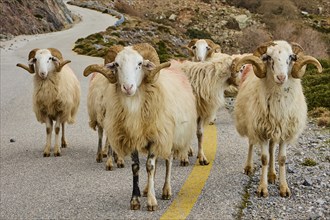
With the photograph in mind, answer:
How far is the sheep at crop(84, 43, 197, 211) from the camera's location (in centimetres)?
584

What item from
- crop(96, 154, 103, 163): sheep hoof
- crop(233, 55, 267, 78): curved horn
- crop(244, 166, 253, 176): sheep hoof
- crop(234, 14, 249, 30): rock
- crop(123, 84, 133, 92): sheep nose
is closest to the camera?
crop(123, 84, 133, 92): sheep nose

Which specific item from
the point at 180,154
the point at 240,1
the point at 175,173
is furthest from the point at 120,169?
the point at 240,1

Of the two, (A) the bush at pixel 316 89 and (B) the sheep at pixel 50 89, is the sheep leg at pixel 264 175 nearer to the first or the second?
(B) the sheep at pixel 50 89

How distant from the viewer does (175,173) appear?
742cm

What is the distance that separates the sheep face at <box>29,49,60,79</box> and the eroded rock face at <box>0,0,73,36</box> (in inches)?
1241

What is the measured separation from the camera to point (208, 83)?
8141mm

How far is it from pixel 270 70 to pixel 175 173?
1915 millimetres

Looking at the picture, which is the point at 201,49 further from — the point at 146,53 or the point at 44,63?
the point at 146,53

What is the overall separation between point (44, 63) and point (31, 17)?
36581mm

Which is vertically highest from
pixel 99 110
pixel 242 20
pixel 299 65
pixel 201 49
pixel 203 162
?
pixel 299 65

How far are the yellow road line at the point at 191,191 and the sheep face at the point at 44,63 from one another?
3102mm

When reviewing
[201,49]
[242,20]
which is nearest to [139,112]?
[201,49]

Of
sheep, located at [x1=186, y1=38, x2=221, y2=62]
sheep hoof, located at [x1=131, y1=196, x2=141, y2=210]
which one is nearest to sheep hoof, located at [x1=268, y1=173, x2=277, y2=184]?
sheep hoof, located at [x1=131, y1=196, x2=141, y2=210]

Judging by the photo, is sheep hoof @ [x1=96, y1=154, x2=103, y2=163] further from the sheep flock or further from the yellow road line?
the yellow road line
